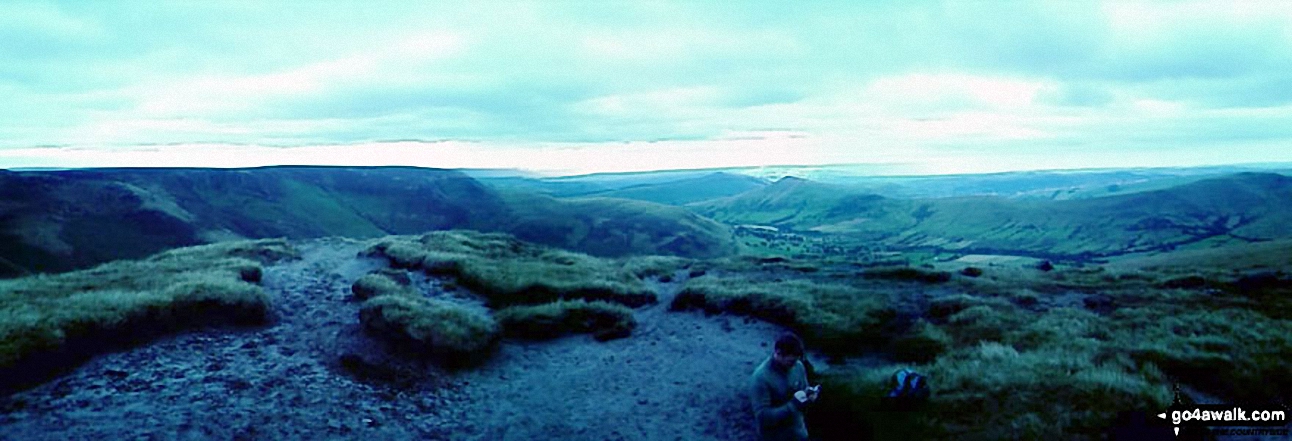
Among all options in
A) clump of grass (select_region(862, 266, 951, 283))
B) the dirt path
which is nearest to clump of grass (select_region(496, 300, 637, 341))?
the dirt path

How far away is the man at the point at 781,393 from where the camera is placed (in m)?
11.2

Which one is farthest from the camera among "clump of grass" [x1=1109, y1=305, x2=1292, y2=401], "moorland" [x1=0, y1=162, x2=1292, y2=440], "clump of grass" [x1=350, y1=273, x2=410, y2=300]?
"clump of grass" [x1=350, y1=273, x2=410, y2=300]

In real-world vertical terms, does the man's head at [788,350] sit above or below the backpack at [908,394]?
above

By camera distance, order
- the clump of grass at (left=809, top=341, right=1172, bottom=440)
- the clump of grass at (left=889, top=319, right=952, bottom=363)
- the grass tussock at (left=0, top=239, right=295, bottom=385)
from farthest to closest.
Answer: the clump of grass at (left=889, top=319, right=952, bottom=363) → the grass tussock at (left=0, top=239, right=295, bottom=385) → the clump of grass at (left=809, top=341, right=1172, bottom=440)

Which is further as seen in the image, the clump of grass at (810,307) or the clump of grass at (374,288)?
the clump of grass at (374,288)

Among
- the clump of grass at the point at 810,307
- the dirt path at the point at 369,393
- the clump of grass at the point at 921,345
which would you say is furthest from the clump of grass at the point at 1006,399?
the clump of grass at the point at 810,307

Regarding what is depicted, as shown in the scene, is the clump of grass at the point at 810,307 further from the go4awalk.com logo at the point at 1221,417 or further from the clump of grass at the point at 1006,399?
the go4awalk.com logo at the point at 1221,417

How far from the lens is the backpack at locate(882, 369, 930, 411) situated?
16328mm

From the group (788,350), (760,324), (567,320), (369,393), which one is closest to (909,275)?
(760,324)

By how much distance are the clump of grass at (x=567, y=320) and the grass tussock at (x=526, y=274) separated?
3.74 m

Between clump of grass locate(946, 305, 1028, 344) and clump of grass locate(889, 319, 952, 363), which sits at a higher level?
clump of grass locate(946, 305, 1028, 344)

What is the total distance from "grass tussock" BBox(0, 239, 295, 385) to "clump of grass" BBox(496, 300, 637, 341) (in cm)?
978

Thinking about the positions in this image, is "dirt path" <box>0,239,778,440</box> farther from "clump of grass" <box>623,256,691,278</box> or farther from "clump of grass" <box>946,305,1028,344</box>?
"clump of grass" <box>623,256,691,278</box>

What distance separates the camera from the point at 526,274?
1551 inches
